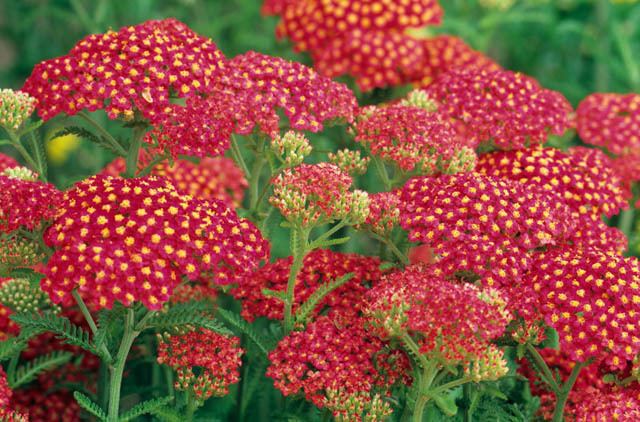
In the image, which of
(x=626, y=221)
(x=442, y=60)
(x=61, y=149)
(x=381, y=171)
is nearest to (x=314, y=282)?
(x=381, y=171)

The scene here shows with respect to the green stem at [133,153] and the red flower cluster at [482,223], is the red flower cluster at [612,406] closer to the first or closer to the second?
the red flower cluster at [482,223]

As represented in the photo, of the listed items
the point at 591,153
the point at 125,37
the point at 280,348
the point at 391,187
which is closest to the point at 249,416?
the point at 280,348

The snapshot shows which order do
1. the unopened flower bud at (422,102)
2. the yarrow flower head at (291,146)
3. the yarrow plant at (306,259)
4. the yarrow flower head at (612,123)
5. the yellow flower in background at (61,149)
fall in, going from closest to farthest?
1. the yarrow plant at (306,259)
2. the yarrow flower head at (291,146)
3. the unopened flower bud at (422,102)
4. the yarrow flower head at (612,123)
5. the yellow flower in background at (61,149)

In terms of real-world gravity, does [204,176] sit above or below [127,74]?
below

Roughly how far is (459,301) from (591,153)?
1718mm

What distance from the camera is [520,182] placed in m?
3.97

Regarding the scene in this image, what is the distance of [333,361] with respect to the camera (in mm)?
3469

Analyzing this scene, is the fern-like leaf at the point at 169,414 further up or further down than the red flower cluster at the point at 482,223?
further down

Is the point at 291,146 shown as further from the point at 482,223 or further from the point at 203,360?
the point at 203,360

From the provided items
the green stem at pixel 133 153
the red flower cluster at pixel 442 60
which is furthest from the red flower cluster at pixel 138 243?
the red flower cluster at pixel 442 60

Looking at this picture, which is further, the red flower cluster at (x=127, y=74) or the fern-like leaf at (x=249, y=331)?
the red flower cluster at (x=127, y=74)

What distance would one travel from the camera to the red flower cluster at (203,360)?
3.52m

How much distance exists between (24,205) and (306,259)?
1297 millimetres

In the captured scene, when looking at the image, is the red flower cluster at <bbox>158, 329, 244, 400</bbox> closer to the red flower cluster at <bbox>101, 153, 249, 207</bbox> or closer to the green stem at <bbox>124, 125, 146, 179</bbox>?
the green stem at <bbox>124, 125, 146, 179</bbox>
